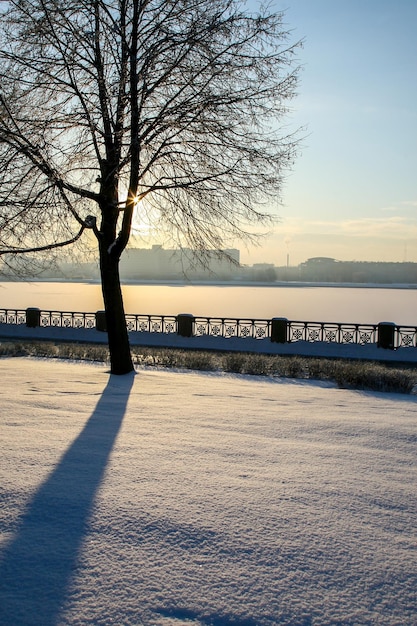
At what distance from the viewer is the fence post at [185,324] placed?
1942 centimetres

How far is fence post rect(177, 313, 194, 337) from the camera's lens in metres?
19.4

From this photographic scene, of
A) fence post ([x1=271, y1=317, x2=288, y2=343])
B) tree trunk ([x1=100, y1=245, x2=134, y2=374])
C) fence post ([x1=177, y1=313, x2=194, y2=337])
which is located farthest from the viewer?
fence post ([x1=177, y1=313, x2=194, y2=337])

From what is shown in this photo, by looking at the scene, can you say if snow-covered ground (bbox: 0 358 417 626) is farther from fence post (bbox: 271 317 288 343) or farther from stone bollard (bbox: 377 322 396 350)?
fence post (bbox: 271 317 288 343)

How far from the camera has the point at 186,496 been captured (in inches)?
111

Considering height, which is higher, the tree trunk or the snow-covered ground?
the tree trunk

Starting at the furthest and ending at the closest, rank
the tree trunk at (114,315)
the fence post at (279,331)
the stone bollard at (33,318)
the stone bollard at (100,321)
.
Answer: the stone bollard at (33,318) < the stone bollard at (100,321) < the fence post at (279,331) < the tree trunk at (114,315)

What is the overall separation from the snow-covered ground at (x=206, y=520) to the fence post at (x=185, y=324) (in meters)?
14.6

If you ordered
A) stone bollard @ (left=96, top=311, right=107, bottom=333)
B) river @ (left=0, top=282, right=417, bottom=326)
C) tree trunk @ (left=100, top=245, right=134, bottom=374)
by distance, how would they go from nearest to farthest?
tree trunk @ (left=100, top=245, right=134, bottom=374) → stone bollard @ (left=96, top=311, right=107, bottom=333) → river @ (left=0, top=282, right=417, bottom=326)

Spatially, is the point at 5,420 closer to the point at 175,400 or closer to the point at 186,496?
the point at 175,400

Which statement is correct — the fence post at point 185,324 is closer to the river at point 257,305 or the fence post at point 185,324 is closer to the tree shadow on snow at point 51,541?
the river at point 257,305

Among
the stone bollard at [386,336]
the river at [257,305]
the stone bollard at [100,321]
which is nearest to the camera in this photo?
the stone bollard at [386,336]

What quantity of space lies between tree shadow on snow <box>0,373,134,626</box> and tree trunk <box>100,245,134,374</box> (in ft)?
15.4

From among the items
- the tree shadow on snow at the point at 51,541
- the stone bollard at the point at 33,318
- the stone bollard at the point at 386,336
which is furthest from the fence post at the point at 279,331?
the tree shadow on snow at the point at 51,541

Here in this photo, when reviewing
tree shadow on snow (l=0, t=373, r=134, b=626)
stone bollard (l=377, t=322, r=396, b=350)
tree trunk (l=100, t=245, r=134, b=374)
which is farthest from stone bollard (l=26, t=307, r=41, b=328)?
tree shadow on snow (l=0, t=373, r=134, b=626)
